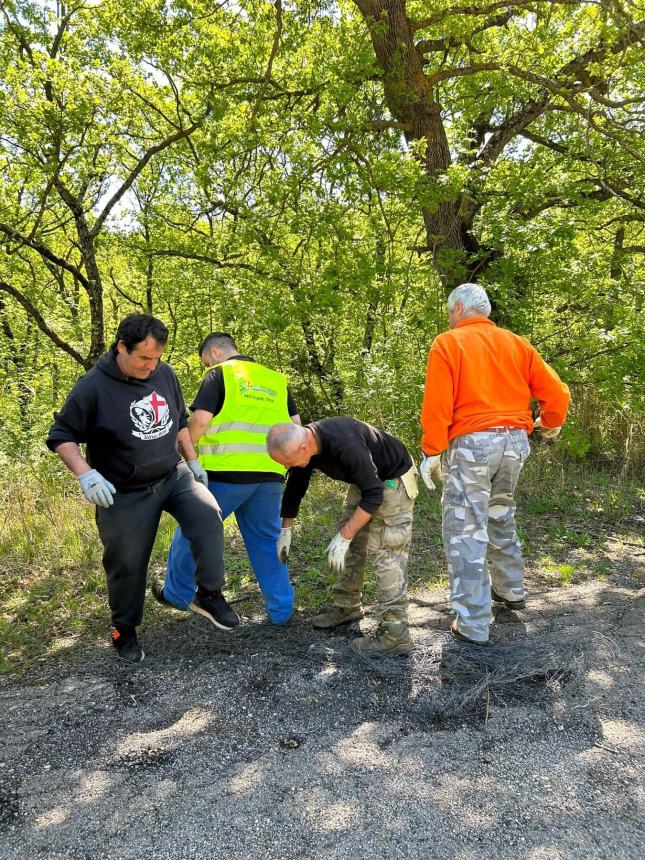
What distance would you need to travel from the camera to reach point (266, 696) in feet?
8.75

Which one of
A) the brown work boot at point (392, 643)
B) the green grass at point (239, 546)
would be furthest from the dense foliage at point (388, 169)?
the brown work boot at point (392, 643)

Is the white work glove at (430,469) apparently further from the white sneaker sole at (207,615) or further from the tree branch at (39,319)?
the tree branch at (39,319)


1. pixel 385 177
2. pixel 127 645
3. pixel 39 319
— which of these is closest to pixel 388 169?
pixel 385 177

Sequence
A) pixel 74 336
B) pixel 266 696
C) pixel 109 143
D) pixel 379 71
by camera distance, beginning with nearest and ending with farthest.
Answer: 1. pixel 266 696
2. pixel 379 71
3. pixel 109 143
4. pixel 74 336

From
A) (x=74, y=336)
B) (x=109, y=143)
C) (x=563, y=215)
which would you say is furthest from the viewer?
(x=74, y=336)

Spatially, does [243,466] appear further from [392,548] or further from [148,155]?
[148,155]

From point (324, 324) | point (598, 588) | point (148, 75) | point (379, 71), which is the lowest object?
point (598, 588)

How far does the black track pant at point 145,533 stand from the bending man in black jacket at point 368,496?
44 centimetres

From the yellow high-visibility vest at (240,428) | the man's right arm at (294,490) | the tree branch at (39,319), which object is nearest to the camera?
the man's right arm at (294,490)

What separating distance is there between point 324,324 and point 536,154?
10.7ft

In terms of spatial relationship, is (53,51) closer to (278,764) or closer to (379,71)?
(379,71)

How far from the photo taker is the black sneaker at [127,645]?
9.95ft

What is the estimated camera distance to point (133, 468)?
2.94 m

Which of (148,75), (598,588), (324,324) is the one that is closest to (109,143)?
(148,75)
